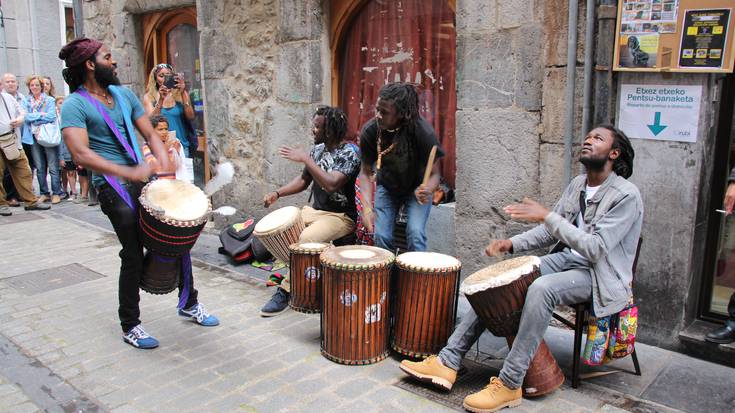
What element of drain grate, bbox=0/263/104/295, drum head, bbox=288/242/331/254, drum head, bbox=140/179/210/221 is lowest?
drain grate, bbox=0/263/104/295

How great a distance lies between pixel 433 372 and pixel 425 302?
404 mm

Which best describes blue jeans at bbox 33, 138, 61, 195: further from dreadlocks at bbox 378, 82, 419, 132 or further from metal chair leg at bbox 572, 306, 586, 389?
metal chair leg at bbox 572, 306, 586, 389

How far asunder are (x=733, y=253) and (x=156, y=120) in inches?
196

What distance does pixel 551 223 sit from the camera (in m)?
3.02

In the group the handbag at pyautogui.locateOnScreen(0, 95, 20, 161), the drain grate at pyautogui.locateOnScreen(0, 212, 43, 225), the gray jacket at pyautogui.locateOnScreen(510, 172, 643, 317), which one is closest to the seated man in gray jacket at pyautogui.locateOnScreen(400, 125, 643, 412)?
the gray jacket at pyautogui.locateOnScreen(510, 172, 643, 317)

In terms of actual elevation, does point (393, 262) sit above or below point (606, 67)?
below

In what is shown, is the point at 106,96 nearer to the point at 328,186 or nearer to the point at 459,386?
the point at 328,186

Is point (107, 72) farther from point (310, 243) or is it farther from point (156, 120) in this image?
point (156, 120)

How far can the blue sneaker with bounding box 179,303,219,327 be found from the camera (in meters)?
4.24

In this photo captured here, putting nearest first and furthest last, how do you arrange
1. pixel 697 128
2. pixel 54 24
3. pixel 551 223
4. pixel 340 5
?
pixel 551 223 → pixel 697 128 → pixel 340 5 → pixel 54 24

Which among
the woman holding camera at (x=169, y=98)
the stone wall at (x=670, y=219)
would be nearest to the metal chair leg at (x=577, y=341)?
the stone wall at (x=670, y=219)

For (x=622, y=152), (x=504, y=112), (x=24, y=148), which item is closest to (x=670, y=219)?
(x=622, y=152)

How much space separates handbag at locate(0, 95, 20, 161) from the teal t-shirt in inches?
214

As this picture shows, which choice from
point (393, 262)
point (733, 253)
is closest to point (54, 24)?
point (393, 262)
